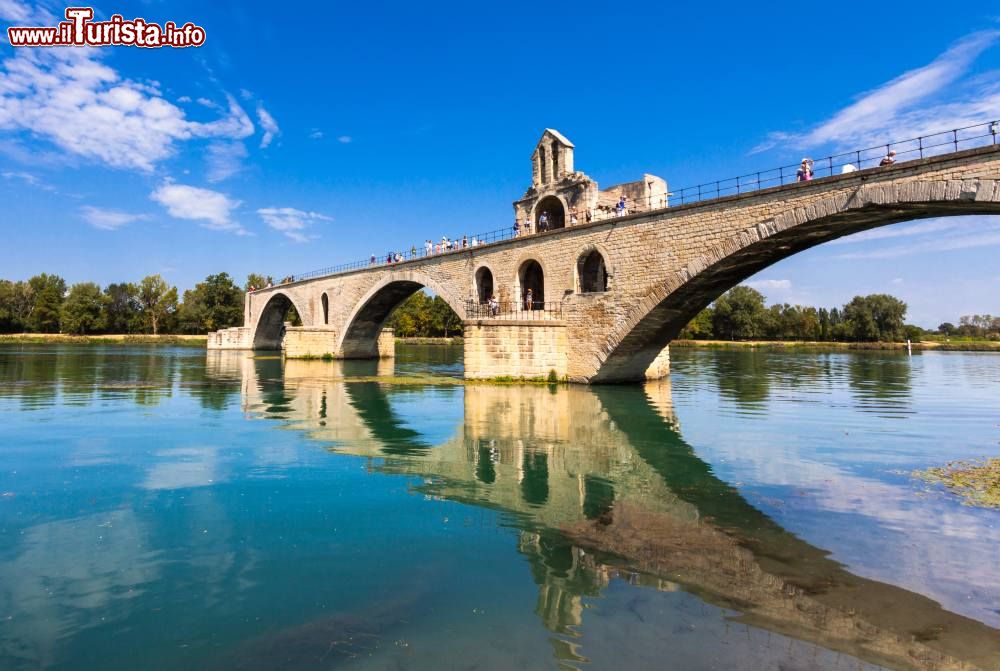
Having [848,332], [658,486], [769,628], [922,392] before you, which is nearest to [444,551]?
[769,628]

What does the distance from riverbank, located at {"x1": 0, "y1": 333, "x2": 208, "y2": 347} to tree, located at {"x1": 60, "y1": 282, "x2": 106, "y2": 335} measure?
1477 mm

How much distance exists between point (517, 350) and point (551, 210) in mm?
10787

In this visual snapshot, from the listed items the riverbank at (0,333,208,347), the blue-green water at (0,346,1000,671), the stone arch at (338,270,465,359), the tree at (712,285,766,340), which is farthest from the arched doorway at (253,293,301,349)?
the tree at (712,285,766,340)

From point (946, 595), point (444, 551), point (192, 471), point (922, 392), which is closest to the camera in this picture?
point (946, 595)

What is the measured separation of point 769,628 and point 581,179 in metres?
26.4

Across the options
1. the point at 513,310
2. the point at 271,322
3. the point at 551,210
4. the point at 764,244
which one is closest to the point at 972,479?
the point at 764,244

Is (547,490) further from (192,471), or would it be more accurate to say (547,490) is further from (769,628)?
(192,471)

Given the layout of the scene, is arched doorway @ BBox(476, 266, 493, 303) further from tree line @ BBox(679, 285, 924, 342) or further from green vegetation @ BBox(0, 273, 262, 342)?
green vegetation @ BBox(0, 273, 262, 342)

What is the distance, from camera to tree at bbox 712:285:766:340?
86.7 metres

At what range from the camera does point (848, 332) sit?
263 ft

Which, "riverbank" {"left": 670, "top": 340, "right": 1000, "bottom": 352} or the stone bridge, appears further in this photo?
"riverbank" {"left": 670, "top": 340, "right": 1000, "bottom": 352}

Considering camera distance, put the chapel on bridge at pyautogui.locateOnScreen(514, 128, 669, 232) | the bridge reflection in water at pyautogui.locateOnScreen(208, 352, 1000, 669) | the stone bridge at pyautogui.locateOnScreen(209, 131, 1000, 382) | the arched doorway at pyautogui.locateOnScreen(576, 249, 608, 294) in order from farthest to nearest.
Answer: the chapel on bridge at pyautogui.locateOnScreen(514, 128, 669, 232) < the arched doorway at pyautogui.locateOnScreen(576, 249, 608, 294) < the stone bridge at pyautogui.locateOnScreen(209, 131, 1000, 382) < the bridge reflection in water at pyautogui.locateOnScreen(208, 352, 1000, 669)

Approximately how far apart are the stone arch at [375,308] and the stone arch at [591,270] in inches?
478

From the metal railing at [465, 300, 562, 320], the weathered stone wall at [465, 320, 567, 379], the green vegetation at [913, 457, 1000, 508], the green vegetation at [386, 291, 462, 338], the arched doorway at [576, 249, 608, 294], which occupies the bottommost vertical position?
the green vegetation at [913, 457, 1000, 508]
